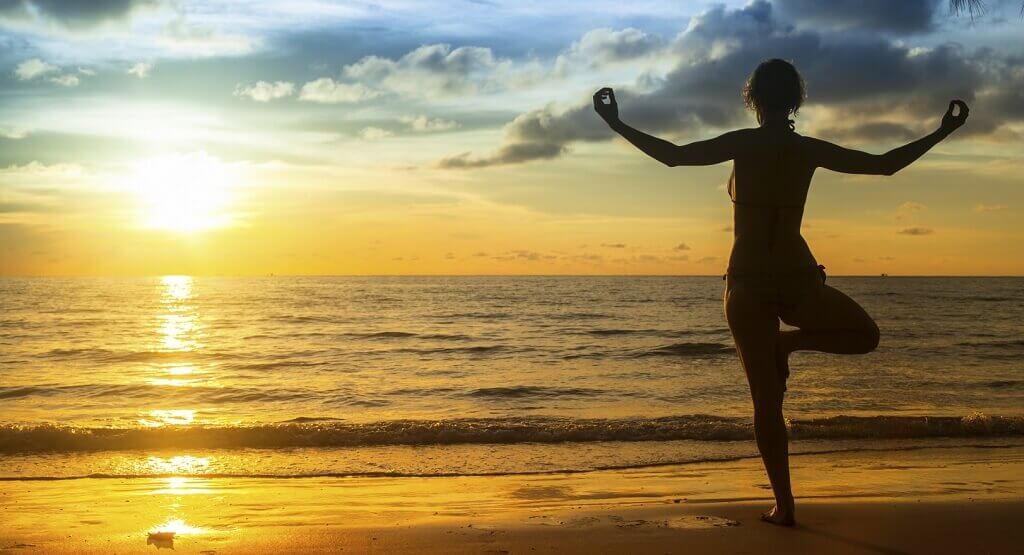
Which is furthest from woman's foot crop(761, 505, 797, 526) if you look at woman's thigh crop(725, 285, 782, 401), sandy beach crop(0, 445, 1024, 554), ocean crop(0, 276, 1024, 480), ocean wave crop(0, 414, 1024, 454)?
ocean wave crop(0, 414, 1024, 454)

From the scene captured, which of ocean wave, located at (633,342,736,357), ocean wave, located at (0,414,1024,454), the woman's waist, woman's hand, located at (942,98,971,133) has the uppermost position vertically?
woman's hand, located at (942,98,971,133)

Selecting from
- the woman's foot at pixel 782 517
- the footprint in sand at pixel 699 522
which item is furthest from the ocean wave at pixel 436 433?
the woman's foot at pixel 782 517

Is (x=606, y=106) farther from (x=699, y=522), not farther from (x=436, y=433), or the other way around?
(x=436, y=433)

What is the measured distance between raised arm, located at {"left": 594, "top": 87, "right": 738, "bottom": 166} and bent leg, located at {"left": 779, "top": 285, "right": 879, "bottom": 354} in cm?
77

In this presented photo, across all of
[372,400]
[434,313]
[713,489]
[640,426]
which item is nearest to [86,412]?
[372,400]

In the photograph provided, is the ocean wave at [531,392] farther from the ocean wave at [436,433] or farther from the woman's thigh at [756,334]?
the woman's thigh at [756,334]

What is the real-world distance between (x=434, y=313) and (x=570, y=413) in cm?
3136

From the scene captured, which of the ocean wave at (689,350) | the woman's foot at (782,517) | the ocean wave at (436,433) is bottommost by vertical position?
the ocean wave at (689,350)

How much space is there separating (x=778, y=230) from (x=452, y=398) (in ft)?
38.9

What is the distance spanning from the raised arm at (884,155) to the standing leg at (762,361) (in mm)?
671

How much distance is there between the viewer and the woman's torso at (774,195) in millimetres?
3498

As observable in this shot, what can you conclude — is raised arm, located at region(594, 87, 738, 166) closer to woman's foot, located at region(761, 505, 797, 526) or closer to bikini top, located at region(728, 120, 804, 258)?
bikini top, located at region(728, 120, 804, 258)

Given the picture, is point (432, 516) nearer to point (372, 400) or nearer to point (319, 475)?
point (319, 475)

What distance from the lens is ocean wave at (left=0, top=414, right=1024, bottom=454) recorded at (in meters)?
9.51
